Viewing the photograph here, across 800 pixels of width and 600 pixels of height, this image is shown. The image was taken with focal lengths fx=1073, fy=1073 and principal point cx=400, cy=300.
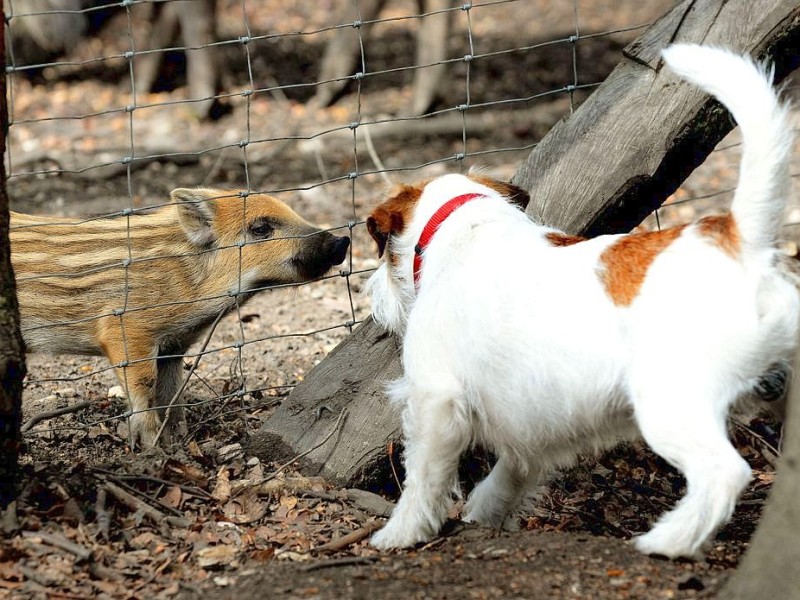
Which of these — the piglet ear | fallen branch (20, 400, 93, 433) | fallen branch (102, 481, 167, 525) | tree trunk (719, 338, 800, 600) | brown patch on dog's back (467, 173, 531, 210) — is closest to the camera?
tree trunk (719, 338, 800, 600)

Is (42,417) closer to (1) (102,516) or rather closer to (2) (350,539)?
(1) (102,516)

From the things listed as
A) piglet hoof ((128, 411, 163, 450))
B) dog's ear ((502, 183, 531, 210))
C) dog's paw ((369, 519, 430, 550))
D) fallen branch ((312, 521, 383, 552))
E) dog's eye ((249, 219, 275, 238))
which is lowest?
fallen branch ((312, 521, 383, 552))

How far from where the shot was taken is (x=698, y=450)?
280 cm

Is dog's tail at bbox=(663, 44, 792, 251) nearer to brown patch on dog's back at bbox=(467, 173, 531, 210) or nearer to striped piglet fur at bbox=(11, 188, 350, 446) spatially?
brown patch on dog's back at bbox=(467, 173, 531, 210)

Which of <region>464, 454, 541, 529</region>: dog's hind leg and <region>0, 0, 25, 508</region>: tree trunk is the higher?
<region>0, 0, 25, 508</region>: tree trunk

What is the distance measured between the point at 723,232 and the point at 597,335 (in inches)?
17.4

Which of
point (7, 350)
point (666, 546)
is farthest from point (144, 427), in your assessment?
point (666, 546)

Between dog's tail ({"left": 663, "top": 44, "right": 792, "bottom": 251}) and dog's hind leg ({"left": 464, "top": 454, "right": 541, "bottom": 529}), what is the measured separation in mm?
1240

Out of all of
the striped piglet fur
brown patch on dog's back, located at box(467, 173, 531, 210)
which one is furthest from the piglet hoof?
brown patch on dog's back, located at box(467, 173, 531, 210)

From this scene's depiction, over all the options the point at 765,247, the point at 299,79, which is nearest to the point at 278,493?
the point at 765,247

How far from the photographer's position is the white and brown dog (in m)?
2.82

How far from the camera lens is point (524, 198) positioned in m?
3.87

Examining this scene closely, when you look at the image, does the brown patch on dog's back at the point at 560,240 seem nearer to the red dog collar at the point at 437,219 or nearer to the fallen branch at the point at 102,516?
the red dog collar at the point at 437,219

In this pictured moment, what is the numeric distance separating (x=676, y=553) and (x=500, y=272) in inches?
37.7
